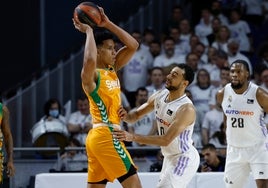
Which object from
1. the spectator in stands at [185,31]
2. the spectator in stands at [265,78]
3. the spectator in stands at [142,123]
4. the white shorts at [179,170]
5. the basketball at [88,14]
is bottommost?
the white shorts at [179,170]

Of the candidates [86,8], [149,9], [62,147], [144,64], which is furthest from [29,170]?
[149,9]

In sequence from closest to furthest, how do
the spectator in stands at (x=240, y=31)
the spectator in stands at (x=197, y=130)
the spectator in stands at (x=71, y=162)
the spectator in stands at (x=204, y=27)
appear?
1. the spectator in stands at (x=71, y=162)
2. the spectator in stands at (x=197, y=130)
3. the spectator in stands at (x=204, y=27)
4. the spectator in stands at (x=240, y=31)

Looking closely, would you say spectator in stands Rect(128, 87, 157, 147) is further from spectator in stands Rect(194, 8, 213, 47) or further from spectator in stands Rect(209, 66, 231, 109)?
spectator in stands Rect(194, 8, 213, 47)

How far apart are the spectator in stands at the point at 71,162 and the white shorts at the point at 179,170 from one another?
10.1 feet

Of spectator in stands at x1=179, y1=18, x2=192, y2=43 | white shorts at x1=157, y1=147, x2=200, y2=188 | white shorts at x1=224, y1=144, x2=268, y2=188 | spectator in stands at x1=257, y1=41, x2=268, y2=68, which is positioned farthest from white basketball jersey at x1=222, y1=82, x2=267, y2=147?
spectator in stands at x1=179, y1=18, x2=192, y2=43

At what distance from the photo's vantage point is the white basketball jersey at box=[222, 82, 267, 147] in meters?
10.3

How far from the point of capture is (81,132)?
530 inches

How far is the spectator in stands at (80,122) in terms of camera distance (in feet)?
44.0

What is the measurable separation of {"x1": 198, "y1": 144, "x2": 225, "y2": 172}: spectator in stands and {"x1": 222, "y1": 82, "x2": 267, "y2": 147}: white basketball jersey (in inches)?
53.2

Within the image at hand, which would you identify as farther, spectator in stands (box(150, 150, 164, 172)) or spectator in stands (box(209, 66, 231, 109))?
spectator in stands (box(209, 66, 231, 109))

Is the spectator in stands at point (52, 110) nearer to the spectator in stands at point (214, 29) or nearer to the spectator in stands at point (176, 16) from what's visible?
the spectator in stands at point (214, 29)

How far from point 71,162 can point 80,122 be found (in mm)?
1395

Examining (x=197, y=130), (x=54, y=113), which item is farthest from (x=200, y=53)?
(x=54, y=113)

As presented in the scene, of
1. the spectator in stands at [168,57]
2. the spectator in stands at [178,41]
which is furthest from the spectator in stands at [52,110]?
the spectator in stands at [178,41]
